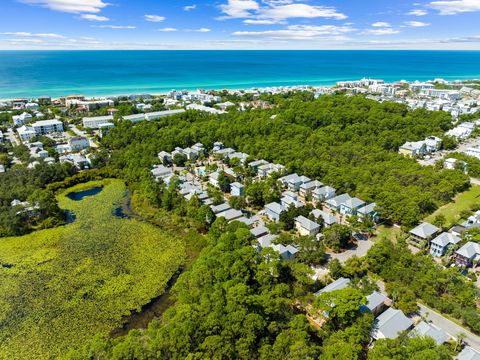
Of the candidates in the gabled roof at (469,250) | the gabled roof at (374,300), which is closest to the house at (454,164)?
the gabled roof at (469,250)

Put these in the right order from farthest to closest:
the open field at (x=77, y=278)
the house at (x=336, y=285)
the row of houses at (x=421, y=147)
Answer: the row of houses at (x=421, y=147), the house at (x=336, y=285), the open field at (x=77, y=278)

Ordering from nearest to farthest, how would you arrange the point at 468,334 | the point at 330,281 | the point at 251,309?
the point at 251,309, the point at 468,334, the point at 330,281

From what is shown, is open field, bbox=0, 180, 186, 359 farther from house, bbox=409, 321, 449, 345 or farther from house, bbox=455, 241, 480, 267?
house, bbox=455, 241, 480, 267

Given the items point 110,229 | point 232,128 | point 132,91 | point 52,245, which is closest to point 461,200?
point 232,128

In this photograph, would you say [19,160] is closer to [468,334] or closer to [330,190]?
[330,190]

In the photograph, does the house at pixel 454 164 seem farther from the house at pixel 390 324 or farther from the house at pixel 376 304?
the house at pixel 390 324
